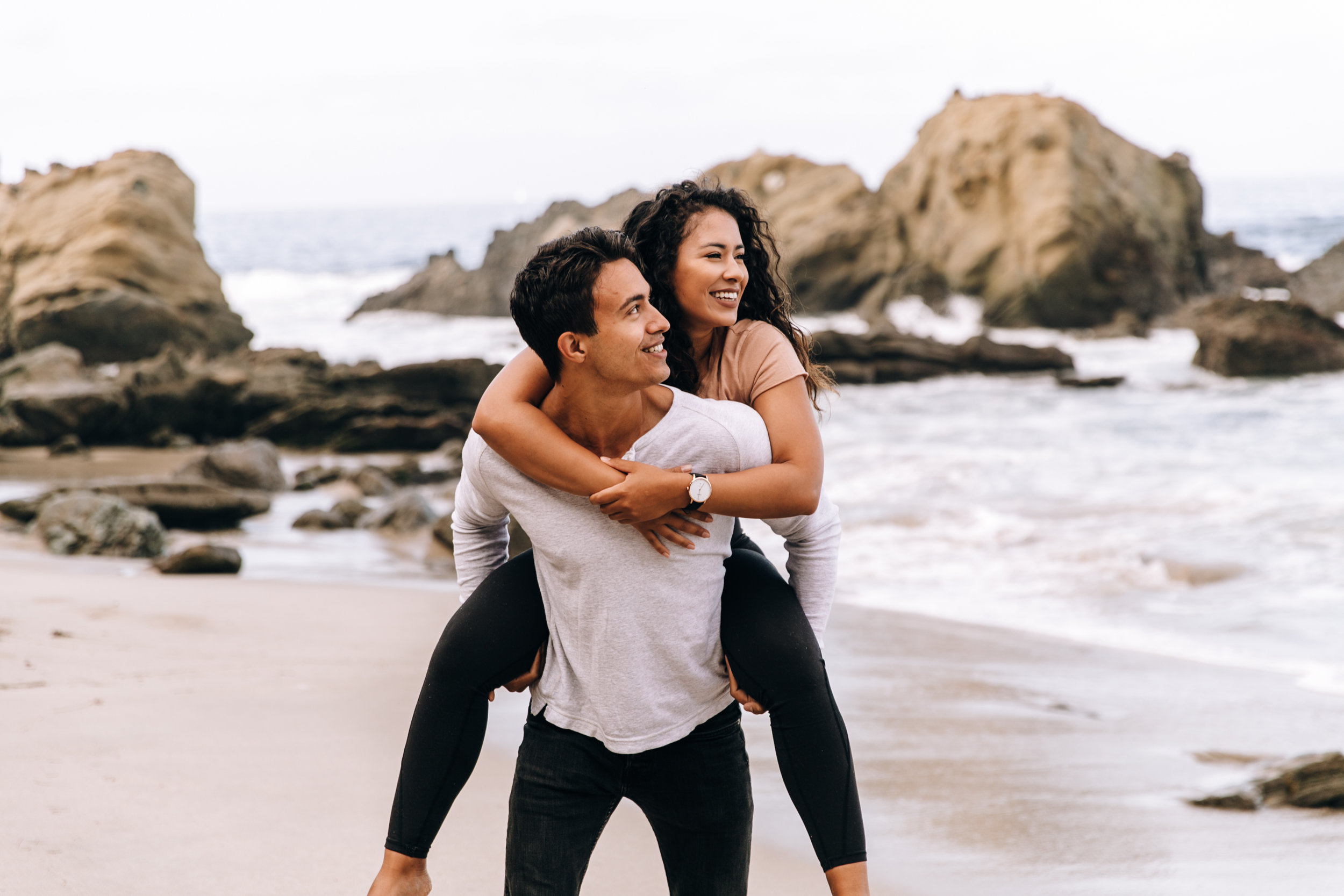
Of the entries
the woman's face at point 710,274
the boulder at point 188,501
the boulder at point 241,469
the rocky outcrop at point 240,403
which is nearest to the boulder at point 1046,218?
the rocky outcrop at point 240,403

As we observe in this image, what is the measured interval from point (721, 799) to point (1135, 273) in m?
26.1

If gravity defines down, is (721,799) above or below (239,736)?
above

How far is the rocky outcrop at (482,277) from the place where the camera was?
110 feet

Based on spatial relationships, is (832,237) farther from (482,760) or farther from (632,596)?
(632,596)

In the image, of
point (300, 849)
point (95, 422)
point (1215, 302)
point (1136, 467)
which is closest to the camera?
point (300, 849)

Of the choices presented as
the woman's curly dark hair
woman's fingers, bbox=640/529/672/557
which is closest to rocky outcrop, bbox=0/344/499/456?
the woman's curly dark hair

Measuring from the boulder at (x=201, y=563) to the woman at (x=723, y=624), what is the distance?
531cm

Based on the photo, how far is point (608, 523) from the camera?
2.08m

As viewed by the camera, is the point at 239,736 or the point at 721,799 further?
the point at 239,736

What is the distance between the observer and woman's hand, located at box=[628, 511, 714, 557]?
2.05 metres

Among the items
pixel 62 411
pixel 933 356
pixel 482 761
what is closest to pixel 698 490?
pixel 482 761

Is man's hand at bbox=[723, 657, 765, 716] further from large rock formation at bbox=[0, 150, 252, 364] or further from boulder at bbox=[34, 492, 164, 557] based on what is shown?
large rock formation at bbox=[0, 150, 252, 364]

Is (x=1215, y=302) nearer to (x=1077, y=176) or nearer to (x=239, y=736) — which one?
(x=1077, y=176)

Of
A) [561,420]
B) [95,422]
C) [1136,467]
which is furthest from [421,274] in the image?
[561,420]
